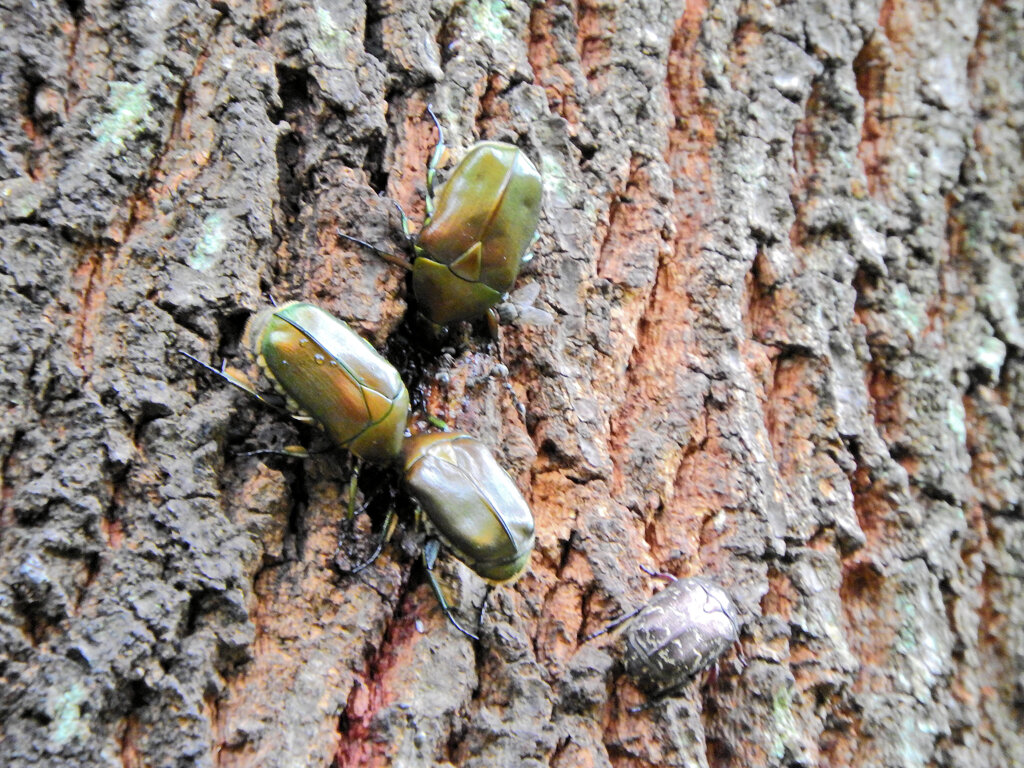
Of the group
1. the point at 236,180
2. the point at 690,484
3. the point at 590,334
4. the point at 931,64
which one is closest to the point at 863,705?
the point at 690,484

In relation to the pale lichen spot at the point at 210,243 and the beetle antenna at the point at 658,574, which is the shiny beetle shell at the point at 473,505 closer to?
the beetle antenna at the point at 658,574

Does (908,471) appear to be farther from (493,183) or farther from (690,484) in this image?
(493,183)

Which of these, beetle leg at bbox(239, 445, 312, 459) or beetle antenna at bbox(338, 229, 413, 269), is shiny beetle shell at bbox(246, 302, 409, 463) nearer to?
beetle leg at bbox(239, 445, 312, 459)

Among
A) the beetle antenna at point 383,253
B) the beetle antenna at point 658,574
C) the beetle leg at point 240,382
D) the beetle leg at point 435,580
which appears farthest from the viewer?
the beetle antenna at point 658,574

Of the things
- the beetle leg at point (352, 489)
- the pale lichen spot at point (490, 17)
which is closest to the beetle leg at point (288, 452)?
the beetle leg at point (352, 489)

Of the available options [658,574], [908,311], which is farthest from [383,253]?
[908,311]

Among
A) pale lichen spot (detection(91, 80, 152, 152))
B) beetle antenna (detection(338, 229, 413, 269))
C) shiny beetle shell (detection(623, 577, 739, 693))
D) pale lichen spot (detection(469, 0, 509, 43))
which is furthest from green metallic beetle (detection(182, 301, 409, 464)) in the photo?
pale lichen spot (detection(469, 0, 509, 43))
